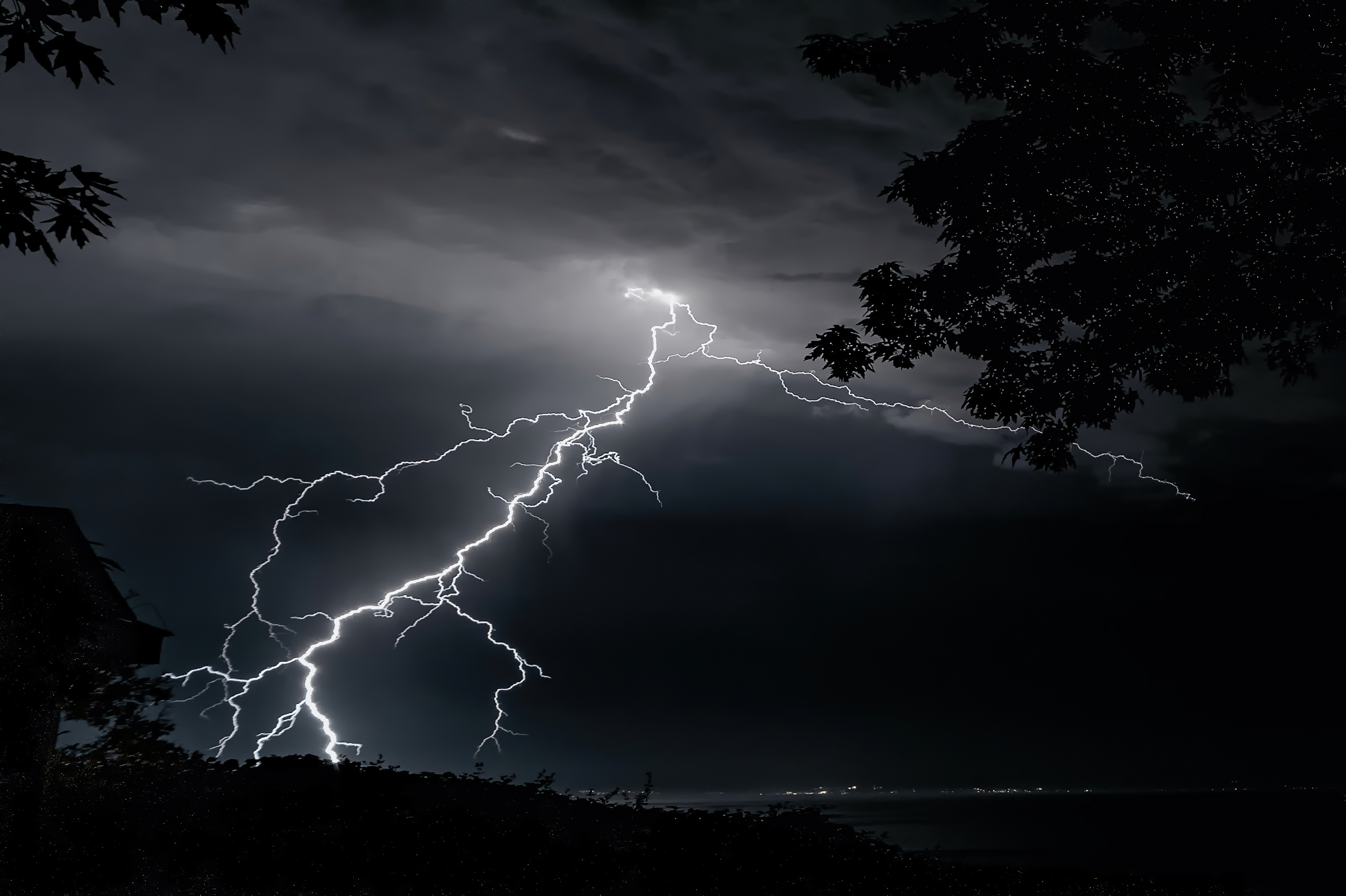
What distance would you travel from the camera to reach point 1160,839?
8994cm

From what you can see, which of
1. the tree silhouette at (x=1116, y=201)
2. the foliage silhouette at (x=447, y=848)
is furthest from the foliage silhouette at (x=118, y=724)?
the tree silhouette at (x=1116, y=201)

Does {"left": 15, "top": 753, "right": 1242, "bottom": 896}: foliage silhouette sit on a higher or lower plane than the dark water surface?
higher

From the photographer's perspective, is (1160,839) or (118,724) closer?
(118,724)

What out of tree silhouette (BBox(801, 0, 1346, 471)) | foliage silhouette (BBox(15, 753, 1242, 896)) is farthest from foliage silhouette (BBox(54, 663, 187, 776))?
tree silhouette (BBox(801, 0, 1346, 471))

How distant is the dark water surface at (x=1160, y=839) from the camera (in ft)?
159

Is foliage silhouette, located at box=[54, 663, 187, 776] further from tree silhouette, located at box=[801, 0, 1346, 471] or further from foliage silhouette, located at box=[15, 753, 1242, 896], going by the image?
tree silhouette, located at box=[801, 0, 1346, 471]

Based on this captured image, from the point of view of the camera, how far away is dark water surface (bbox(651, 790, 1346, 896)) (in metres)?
48.3

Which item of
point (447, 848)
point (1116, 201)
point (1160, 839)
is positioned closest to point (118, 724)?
point (447, 848)

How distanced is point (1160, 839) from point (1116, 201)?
3759 inches

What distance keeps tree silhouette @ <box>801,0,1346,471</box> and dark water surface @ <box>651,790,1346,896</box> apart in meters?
5.78

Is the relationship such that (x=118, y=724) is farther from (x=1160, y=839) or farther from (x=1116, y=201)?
(x=1160, y=839)

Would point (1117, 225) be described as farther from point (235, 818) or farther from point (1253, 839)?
point (1253, 839)

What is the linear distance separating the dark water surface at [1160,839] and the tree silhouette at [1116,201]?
228 inches

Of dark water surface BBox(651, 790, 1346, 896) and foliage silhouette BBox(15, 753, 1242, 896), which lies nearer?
foliage silhouette BBox(15, 753, 1242, 896)
